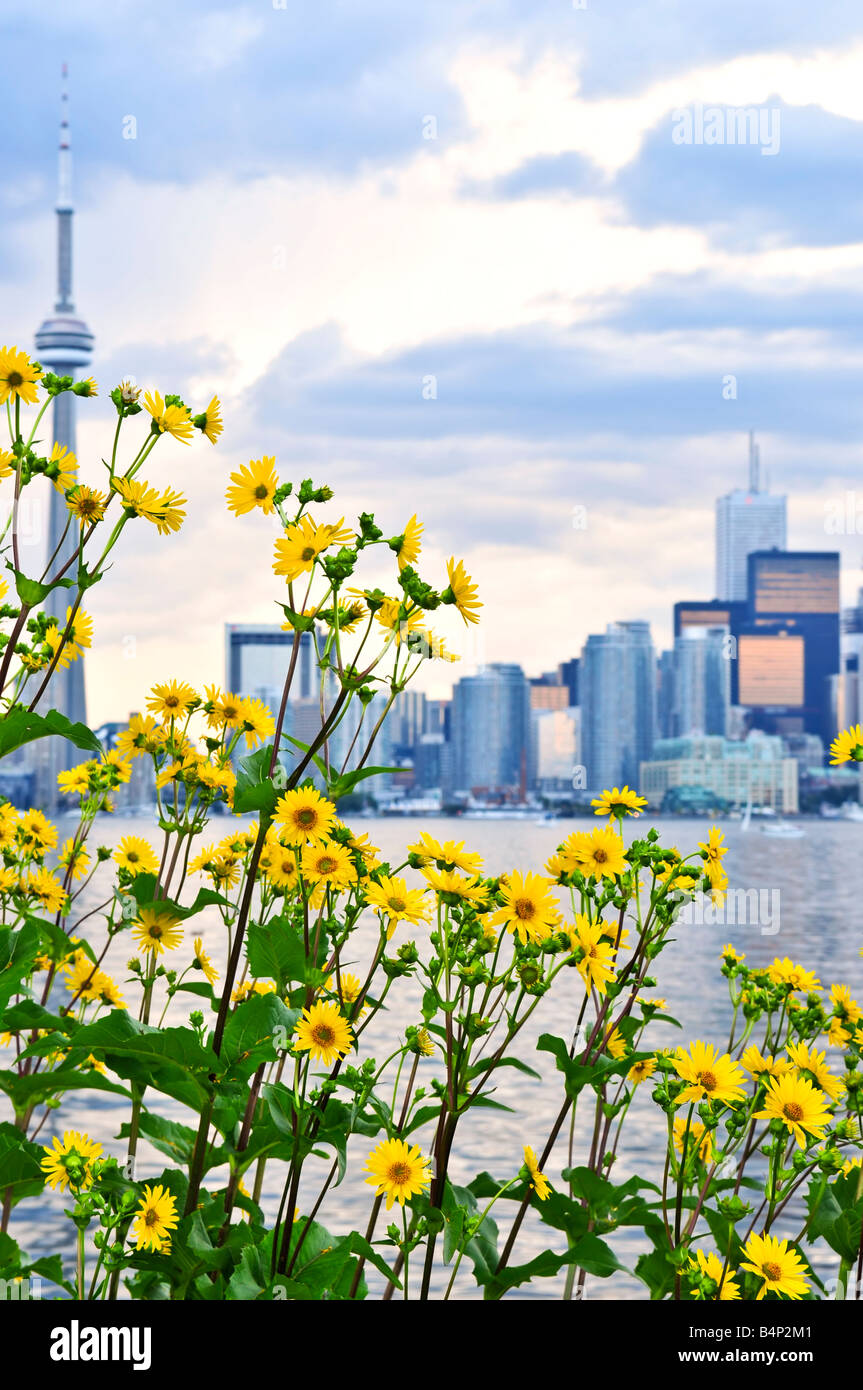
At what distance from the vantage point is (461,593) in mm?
1843

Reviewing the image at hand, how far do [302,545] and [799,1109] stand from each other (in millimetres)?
1099

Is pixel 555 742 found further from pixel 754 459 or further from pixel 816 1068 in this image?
pixel 816 1068

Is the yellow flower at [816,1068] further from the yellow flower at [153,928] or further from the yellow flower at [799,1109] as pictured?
the yellow flower at [153,928]

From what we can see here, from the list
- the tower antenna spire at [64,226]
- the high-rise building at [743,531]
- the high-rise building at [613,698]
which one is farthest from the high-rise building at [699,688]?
the tower antenna spire at [64,226]

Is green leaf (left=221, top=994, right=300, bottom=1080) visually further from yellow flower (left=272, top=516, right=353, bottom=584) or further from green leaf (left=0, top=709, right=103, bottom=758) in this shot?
yellow flower (left=272, top=516, right=353, bottom=584)

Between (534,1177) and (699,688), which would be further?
(699,688)

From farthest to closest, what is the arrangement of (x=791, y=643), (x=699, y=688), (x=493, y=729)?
(x=791, y=643) < (x=699, y=688) < (x=493, y=729)


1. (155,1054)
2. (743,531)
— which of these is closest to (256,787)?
(155,1054)

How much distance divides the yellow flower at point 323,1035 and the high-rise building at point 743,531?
170916 millimetres

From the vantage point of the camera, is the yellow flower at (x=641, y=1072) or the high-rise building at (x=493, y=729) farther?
the high-rise building at (x=493, y=729)

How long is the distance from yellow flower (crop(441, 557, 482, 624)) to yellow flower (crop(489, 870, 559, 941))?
0.40 m

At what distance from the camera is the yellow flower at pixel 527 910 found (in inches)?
75.0
